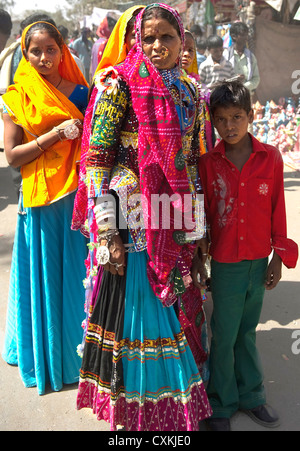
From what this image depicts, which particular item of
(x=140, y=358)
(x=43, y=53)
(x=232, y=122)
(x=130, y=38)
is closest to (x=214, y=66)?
(x=43, y=53)

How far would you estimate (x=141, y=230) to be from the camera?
Result: 201 centimetres

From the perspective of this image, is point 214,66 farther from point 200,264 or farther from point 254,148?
point 200,264

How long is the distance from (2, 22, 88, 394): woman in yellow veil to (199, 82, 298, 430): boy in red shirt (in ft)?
2.67

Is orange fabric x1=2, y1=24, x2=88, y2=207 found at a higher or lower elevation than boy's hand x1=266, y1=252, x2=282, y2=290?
higher

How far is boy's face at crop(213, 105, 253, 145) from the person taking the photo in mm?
2082

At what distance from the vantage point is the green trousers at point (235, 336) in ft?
7.28

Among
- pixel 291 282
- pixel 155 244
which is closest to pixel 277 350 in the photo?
pixel 291 282

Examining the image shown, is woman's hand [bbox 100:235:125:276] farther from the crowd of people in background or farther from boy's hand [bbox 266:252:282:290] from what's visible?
boy's hand [bbox 266:252:282:290]

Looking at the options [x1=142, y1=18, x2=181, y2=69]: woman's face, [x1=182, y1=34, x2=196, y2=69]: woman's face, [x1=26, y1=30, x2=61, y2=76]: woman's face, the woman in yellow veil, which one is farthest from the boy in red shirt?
[x1=182, y1=34, x2=196, y2=69]: woman's face

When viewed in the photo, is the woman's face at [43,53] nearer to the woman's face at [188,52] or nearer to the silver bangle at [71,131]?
the silver bangle at [71,131]

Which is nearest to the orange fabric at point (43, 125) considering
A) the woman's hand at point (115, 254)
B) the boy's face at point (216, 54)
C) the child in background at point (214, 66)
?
the woman's hand at point (115, 254)

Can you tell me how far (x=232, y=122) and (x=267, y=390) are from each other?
5.30 ft

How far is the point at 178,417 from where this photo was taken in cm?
212
